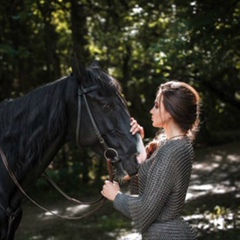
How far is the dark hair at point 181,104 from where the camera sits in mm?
2561

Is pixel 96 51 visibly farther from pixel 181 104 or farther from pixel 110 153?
pixel 181 104

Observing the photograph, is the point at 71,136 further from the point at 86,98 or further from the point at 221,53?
the point at 221,53

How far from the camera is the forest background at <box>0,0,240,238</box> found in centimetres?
888

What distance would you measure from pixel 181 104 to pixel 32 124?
0.98m

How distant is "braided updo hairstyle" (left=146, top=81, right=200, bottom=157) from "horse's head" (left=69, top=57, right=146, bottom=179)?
0.41 m

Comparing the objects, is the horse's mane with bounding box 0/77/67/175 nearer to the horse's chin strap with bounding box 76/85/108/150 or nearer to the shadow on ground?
the horse's chin strap with bounding box 76/85/108/150

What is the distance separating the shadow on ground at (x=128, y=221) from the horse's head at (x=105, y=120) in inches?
147

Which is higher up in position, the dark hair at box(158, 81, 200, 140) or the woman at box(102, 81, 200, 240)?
the dark hair at box(158, 81, 200, 140)

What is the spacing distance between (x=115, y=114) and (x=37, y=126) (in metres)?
0.48

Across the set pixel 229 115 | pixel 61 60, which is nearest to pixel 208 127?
pixel 229 115

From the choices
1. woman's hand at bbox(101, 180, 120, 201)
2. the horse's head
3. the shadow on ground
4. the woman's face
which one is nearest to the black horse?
the horse's head

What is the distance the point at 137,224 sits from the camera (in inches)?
100

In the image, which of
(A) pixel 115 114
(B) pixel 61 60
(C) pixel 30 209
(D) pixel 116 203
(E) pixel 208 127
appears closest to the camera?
(D) pixel 116 203

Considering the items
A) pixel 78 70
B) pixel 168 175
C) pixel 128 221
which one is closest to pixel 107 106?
pixel 78 70
